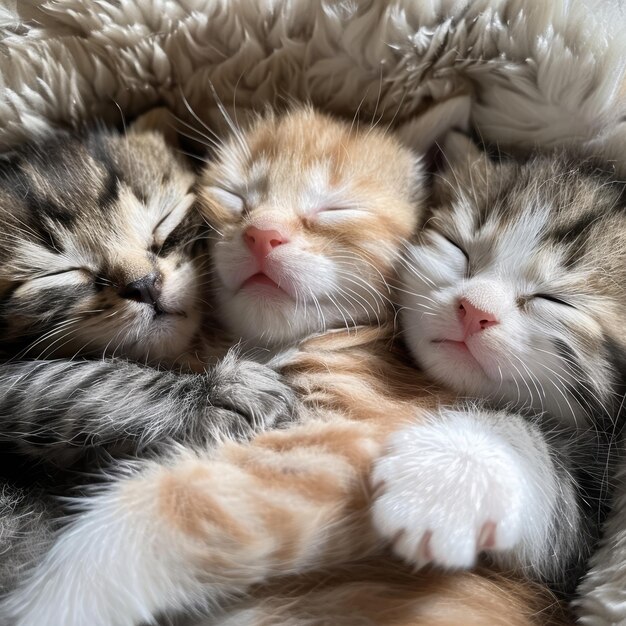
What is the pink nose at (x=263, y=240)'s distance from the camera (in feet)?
2.98

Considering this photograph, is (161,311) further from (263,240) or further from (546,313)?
(546,313)

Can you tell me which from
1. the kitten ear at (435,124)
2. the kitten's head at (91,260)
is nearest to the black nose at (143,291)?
the kitten's head at (91,260)

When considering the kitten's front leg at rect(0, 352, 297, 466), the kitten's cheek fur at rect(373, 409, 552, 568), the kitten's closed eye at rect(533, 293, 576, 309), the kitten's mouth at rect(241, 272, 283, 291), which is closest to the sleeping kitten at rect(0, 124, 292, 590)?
the kitten's front leg at rect(0, 352, 297, 466)

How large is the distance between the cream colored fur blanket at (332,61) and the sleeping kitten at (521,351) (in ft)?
0.37

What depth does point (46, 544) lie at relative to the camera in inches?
33.3

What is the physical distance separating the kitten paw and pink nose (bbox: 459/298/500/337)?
27 centimetres

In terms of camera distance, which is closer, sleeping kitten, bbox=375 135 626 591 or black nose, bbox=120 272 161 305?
sleeping kitten, bbox=375 135 626 591

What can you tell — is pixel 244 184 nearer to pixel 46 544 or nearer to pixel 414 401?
pixel 414 401

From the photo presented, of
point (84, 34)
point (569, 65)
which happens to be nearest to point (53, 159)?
point (84, 34)

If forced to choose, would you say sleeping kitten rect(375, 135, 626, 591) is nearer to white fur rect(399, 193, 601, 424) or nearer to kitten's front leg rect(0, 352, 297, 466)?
white fur rect(399, 193, 601, 424)

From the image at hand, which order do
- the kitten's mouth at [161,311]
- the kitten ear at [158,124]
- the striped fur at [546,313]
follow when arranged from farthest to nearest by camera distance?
the kitten ear at [158,124] → the kitten's mouth at [161,311] → the striped fur at [546,313]

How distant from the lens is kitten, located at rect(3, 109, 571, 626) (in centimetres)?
74

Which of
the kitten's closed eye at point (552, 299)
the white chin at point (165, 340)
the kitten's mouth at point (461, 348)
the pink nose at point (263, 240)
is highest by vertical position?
the kitten's closed eye at point (552, 299)

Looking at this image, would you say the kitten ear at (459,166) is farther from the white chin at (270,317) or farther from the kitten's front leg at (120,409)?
the kitten's front leg at (120,409)
